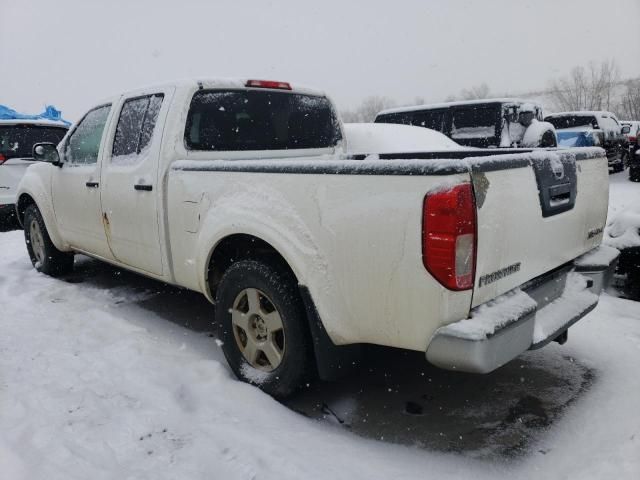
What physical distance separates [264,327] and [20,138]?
24.6ft

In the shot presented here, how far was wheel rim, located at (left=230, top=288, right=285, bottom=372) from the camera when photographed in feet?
9.46

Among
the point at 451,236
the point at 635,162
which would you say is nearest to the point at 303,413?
the point at 451,236

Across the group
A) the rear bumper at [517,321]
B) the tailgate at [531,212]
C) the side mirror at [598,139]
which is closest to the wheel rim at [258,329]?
the rear bumper at [517,321]

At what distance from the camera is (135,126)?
12.9ft

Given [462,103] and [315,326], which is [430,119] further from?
[315,326]

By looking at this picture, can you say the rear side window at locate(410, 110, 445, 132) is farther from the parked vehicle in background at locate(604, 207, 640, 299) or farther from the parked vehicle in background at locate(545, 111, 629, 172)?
the parked vehicle in background at locate(604, 207, 640, 299)

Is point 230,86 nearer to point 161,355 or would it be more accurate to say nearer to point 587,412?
point 161,355

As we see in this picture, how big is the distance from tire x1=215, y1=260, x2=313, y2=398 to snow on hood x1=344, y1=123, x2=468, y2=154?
14.8ft

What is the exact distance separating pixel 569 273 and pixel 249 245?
185cm

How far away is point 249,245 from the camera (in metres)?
3.09

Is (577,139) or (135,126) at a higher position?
(135,126)

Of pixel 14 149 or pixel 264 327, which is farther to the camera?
pixel 14 149

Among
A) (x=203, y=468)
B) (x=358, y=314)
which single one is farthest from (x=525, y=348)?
(x=203, y=468)

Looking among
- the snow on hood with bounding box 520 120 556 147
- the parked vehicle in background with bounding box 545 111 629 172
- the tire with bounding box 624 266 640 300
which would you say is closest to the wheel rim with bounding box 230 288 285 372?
the tire with bounding box 624 266 640 300
